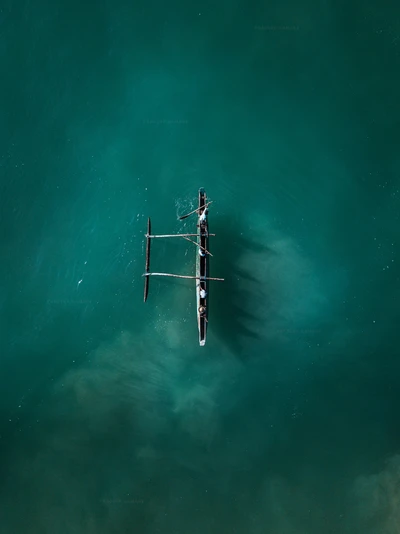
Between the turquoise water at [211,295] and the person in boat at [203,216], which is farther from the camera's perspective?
the turquoise water at [211,295]

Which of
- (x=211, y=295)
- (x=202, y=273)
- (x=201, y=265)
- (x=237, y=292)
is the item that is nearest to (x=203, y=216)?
(x=201, y=265)

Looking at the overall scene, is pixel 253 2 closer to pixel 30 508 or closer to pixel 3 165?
pixel 3 165

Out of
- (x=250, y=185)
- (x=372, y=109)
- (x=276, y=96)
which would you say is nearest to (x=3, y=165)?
(x=250, y=185)

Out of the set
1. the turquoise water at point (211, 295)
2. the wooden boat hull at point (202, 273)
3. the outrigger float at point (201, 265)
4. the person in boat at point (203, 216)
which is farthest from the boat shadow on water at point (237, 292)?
the person in boat at point (203, 216)

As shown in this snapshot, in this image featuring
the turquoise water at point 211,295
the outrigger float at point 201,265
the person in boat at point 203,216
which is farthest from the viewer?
the turquoise water at point 211,295

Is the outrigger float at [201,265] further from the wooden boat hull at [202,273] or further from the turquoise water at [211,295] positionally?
the turquoise water at [211,295]
